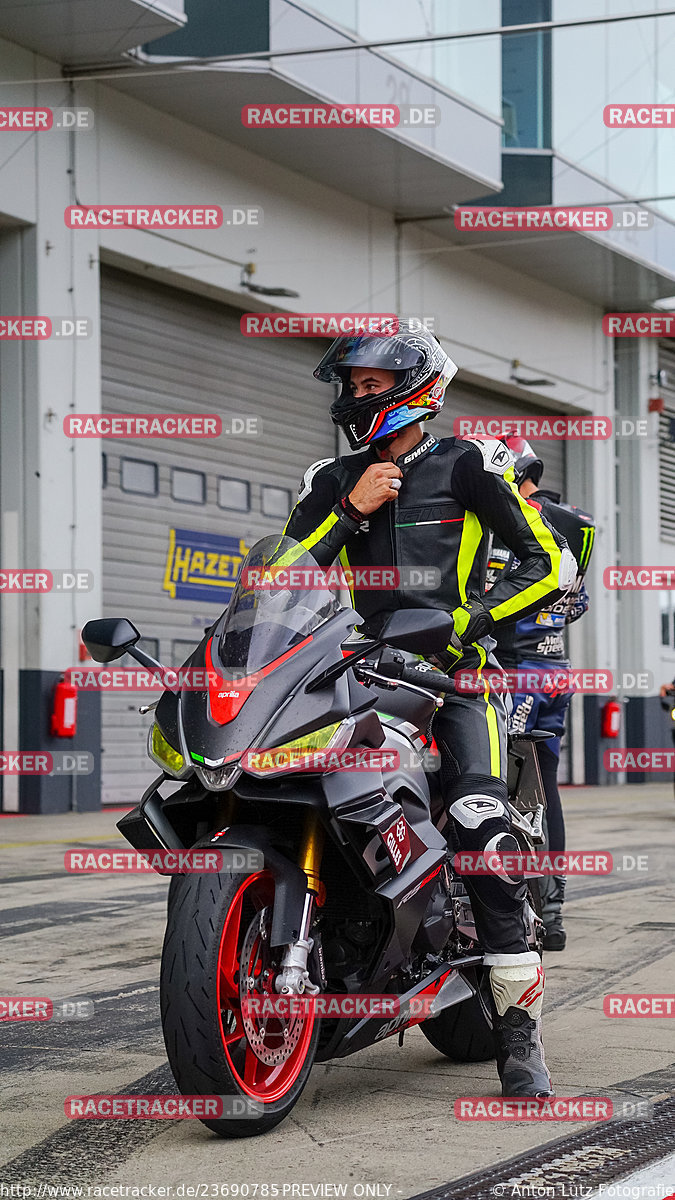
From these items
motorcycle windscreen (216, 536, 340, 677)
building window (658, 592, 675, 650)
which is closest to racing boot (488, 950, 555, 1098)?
motorcycle windscreen (216, 536, 340, 677)

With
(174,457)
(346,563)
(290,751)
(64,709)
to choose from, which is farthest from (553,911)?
(174,457)

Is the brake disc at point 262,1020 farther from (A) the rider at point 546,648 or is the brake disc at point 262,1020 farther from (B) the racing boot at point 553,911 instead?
(A) the rider at point 546,648

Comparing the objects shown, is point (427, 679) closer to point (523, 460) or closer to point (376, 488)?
point (376, 488)

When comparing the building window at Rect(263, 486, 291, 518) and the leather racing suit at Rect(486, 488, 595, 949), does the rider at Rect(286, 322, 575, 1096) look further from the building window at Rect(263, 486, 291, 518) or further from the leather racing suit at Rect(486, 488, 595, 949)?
the building window at Rect(263, 486, 291, 518)

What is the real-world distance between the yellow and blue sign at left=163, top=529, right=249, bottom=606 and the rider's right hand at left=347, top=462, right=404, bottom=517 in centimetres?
1160

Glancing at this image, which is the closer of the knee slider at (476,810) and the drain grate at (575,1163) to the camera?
the drain grate at (575,1163)

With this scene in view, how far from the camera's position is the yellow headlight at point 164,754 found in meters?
3.57

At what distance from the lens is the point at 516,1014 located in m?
4.11

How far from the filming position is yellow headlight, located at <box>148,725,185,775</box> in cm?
357

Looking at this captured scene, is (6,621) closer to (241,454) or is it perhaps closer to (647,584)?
(241,454)

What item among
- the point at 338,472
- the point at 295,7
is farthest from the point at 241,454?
the point at 338,472

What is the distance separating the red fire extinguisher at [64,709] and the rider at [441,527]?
9440 millimetres

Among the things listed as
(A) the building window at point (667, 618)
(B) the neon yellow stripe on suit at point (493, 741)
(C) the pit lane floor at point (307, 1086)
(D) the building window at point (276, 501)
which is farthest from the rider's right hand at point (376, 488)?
(A) the building window at point (667, 618)

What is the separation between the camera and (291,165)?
1697cm
